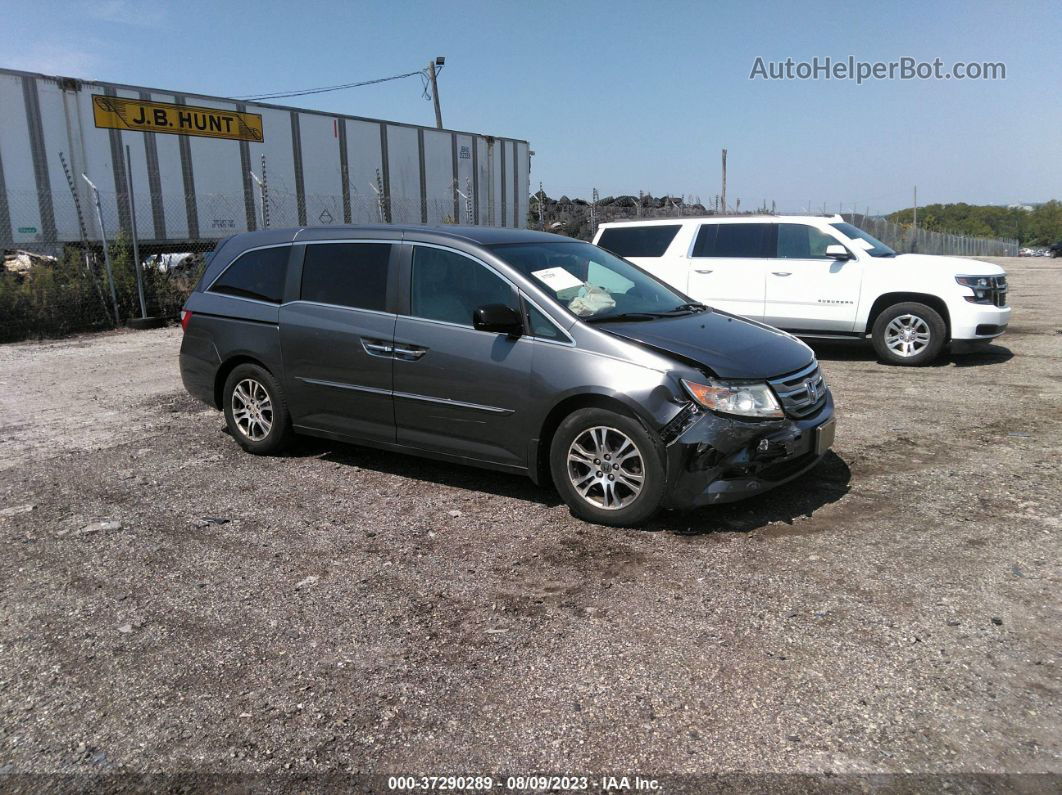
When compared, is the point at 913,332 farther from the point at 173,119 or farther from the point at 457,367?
the point at 173,119

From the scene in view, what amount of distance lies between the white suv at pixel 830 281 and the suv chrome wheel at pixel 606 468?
20.8ft

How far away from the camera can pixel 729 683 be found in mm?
3023

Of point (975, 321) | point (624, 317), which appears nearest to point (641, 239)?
point (975, 321)

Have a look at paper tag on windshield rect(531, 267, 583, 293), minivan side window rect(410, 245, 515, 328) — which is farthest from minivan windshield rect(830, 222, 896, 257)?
minivan side window rect(410, 245, 515, 328)

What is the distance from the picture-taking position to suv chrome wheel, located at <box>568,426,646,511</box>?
4.45 metres

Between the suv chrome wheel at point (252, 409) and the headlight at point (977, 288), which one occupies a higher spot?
the headlight at point (977, 288)

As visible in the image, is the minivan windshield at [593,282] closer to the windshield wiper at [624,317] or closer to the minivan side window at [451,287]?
the windshield wiper at [624,317]

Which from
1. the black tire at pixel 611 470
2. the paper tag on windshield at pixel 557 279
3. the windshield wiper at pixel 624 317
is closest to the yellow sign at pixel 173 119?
the paper tag on windshield at pixel 557 279

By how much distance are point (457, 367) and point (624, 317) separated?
108 centimetres

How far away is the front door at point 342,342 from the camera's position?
5391mm

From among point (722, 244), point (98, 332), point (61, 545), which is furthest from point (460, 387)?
point (98, 332)

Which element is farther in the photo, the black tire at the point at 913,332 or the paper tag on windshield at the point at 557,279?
the black tire at the point at 913,332

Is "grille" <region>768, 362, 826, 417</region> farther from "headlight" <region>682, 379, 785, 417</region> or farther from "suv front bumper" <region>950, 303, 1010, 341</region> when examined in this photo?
"suv front bumper" <region>950, 303, 1010, 341</region>

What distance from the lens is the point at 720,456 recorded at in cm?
432
